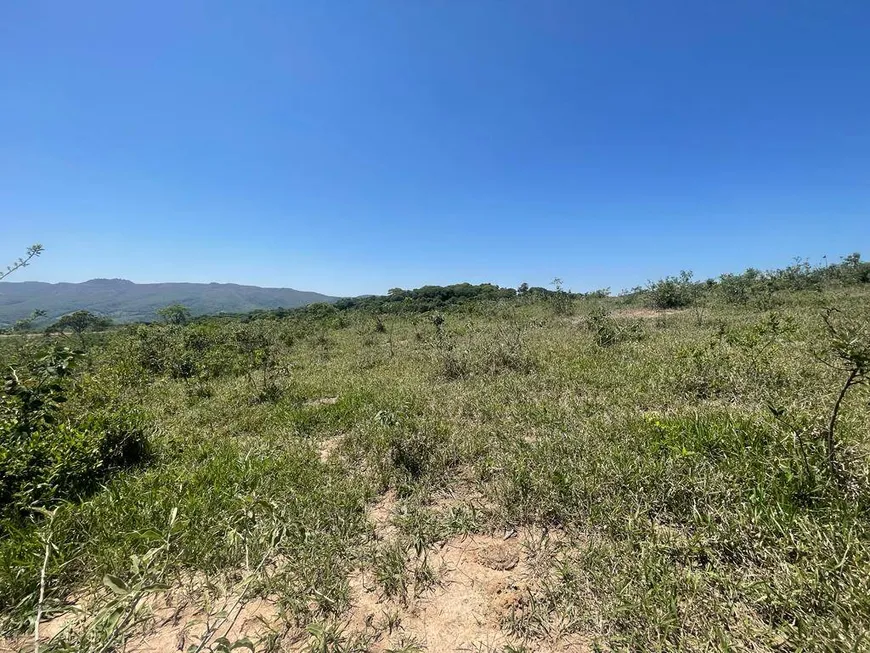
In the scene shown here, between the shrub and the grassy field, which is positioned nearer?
the grassy field

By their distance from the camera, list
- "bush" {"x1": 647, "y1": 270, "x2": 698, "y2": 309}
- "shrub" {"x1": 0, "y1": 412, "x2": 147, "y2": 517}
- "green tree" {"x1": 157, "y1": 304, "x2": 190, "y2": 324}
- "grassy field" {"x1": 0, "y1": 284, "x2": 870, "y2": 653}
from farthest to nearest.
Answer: "green tree" {"x1": 157, "y1": 304, "x2": 190, "y2": 324}, "bush" {"x1": 647, "y1": 270, "x2": 698, "y2": 309}, "shrub" {"x1": 0, "y1": 412, "x2": 147, "y2": 517}, "grassy field" {"x1": 0, "y1": 284, "x2": 870, "y2": 653}

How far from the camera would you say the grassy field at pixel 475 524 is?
1915mm

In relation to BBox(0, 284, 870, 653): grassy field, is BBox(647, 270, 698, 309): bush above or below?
above

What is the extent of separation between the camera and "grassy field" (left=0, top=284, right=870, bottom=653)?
6.28ft

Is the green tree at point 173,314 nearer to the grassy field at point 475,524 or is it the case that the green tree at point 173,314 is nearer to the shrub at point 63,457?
the shrub at point 63,457

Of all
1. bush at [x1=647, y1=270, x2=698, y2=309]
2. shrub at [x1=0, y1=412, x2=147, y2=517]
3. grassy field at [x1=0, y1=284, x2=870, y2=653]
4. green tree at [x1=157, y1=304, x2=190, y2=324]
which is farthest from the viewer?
green tree at [x1=157, y1=304, x2=190, y2=324]

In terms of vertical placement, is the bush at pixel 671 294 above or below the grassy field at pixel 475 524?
above

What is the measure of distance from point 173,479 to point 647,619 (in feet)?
13.3

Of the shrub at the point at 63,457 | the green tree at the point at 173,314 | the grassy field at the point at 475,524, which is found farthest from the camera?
the green tree at the point at 173,314

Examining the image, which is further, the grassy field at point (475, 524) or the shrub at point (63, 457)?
the shrub at point (63, 457)

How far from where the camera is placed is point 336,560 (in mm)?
2578

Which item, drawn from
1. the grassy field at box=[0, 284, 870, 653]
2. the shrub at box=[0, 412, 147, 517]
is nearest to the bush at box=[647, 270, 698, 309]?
the grassy field at box=[0, 284, 870, 653]

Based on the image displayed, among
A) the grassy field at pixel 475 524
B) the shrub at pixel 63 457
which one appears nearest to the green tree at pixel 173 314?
the shrub at pixel 63 457

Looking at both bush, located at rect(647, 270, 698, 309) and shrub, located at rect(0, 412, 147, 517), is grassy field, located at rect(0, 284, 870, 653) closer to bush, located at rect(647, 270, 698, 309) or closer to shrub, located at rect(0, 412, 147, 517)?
shrub, located at rect(0, 412, 147, 517)
